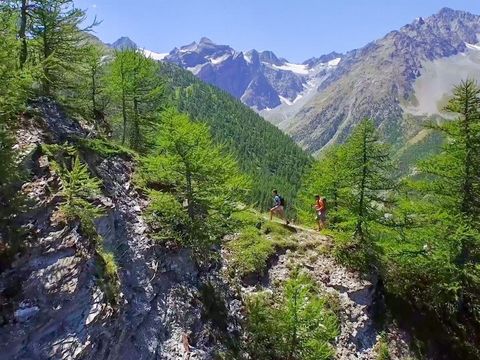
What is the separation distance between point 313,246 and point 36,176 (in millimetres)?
15531

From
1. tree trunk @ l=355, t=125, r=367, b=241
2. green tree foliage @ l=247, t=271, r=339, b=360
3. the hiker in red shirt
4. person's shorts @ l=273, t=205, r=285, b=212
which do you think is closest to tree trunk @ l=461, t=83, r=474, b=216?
tree trunk @ l=355, t=125, r=367, b=241

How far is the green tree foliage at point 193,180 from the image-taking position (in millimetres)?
20266

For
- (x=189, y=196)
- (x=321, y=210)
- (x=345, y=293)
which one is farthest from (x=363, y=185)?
(x=189, y=196)

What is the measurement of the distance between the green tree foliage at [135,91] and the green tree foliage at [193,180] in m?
10.0

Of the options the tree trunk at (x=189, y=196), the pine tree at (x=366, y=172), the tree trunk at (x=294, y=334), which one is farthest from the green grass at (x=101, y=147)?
the pine tree at (x=366, y=172)

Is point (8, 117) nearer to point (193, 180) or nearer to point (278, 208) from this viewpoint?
point (193, 180)

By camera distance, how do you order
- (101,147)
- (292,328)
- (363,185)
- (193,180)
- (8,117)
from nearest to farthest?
1. (8,117)
2. (292,328)
3. (193,180)
4. (101,147)
5. (363,185)

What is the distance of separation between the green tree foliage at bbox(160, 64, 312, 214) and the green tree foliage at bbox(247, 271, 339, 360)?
95249mm

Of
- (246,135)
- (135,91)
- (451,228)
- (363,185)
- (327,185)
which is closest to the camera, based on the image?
(451,228)

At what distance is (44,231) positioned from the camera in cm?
1568

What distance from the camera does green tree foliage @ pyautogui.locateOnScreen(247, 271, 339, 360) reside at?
17688mm

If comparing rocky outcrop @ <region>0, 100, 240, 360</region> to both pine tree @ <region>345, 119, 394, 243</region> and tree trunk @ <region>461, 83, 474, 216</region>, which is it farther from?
tree trunk @ <region>461, 83, 474, 216</region>

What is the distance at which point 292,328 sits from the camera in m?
17.7

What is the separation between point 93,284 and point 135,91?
18064mm
